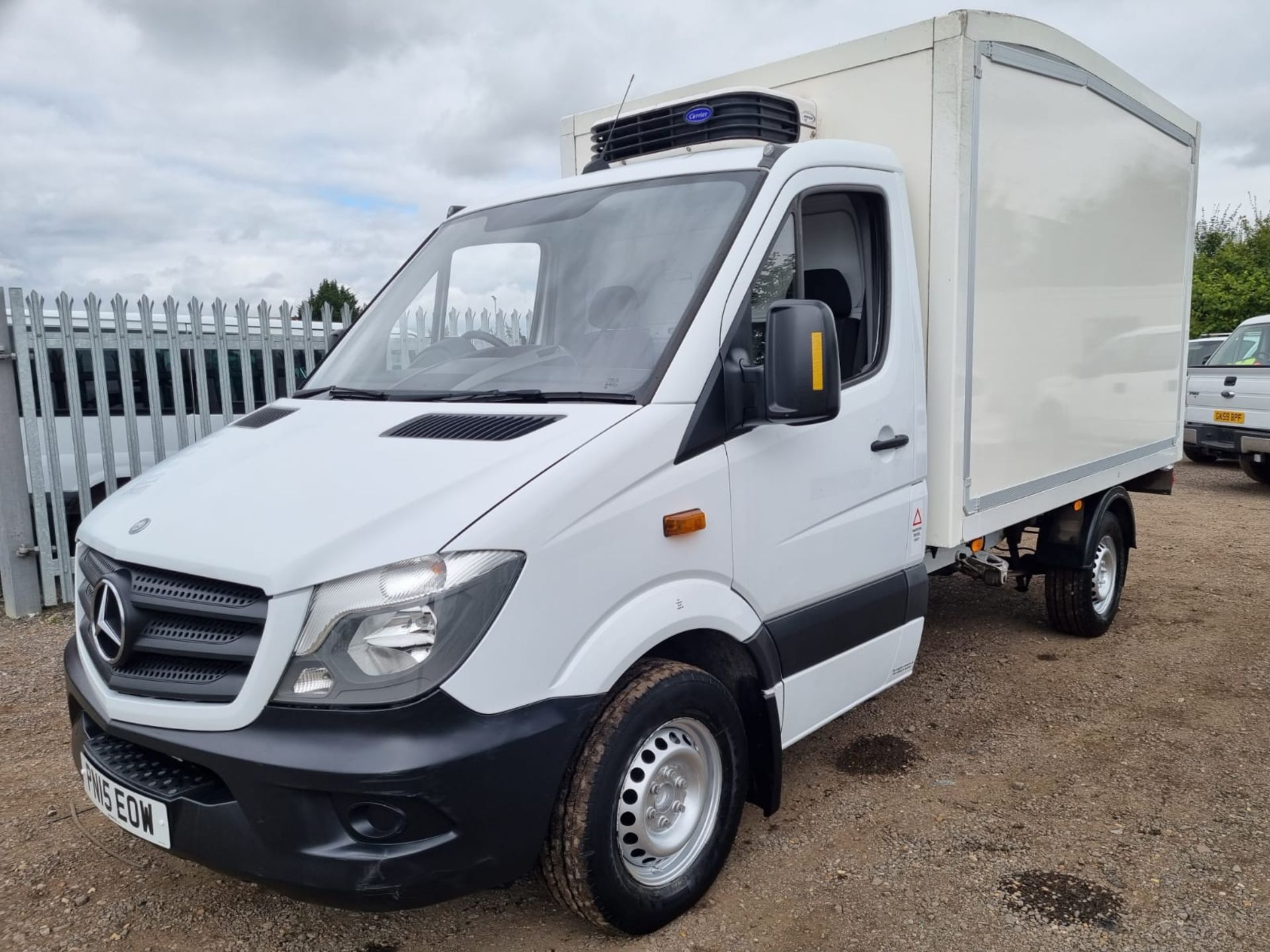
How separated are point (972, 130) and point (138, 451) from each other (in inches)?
228

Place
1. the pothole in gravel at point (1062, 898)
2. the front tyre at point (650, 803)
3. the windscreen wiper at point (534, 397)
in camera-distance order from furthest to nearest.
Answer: the pothole in gravel at point (1062, 898) → the windscreen wiper at point (534, 397) → the front tyre at point (650, 803)

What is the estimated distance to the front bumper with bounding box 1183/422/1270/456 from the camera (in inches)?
445

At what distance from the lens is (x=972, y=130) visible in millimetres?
3957

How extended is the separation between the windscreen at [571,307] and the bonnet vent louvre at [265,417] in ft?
0.78

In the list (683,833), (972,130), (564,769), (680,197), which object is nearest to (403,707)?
(564,769)

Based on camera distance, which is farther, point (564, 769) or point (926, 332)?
point (926, 332)

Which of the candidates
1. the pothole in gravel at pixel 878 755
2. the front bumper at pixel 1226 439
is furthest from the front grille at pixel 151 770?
the front bumper at pixel 1226 439

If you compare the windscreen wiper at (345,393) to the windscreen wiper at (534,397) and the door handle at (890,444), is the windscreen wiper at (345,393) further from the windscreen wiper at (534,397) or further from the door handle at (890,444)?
the door handle at (890,444)

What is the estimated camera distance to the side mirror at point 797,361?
9.52 ft

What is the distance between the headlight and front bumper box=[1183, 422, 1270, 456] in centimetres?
1090

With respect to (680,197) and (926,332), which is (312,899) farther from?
(926,332)

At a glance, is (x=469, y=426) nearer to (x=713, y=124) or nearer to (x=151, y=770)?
(x=151, y=770)

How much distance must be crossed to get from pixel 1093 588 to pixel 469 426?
4399mm

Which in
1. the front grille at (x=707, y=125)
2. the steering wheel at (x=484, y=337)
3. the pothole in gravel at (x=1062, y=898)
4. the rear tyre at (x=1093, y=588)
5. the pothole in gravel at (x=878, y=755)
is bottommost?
the pothole in gravel at (x=878, y=755)
